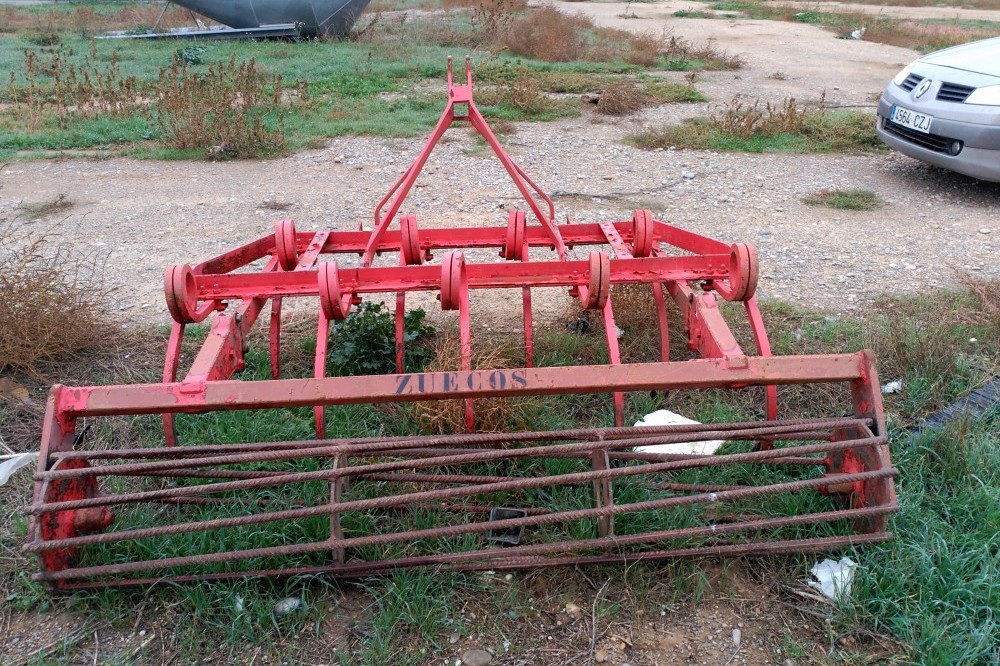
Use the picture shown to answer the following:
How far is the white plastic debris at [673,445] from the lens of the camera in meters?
2.90

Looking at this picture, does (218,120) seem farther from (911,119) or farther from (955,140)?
(955,140)

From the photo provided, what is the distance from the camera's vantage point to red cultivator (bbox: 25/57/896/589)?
88.4 inches

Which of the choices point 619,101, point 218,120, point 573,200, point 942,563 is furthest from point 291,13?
point 942,563

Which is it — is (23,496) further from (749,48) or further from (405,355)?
(749,48)

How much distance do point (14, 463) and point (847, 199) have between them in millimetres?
6307

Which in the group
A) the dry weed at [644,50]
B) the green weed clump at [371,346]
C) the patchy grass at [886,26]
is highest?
the patchy grass at [886,26]

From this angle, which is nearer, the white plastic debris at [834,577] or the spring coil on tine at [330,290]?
the white plastic debris at [834,577]

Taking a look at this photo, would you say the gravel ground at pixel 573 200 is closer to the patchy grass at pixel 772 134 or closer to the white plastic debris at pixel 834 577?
the patchy grass at pixel 772 134

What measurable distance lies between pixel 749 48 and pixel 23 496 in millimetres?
15291

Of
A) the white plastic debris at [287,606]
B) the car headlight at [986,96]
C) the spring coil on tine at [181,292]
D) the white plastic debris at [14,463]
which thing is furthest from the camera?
the car headlight at [986,96]

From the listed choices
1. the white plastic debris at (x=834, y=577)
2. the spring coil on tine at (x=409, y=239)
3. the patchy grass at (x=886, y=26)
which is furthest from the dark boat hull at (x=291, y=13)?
the white plastic debris at (x=834, y=577)

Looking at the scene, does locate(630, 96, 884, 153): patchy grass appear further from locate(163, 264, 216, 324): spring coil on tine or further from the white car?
locate(163, 264, 216, 324): spring coil on tine

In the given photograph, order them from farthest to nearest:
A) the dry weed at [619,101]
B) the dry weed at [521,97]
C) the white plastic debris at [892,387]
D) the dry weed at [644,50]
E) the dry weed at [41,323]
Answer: the dry weed at [644,50] < the dry weed at [619,101] < the dry weed at [521,97] < the dry weed at [41,323] < the white plastic debris at [892,387]

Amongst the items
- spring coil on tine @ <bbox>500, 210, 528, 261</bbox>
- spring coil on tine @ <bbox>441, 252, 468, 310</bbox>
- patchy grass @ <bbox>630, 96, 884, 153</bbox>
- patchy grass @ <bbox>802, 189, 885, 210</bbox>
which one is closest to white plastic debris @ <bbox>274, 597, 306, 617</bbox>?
spring coil on tine @ <bbox>441, 252, 468, 310</bbox>
